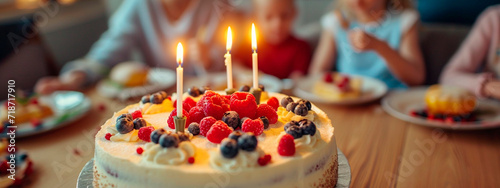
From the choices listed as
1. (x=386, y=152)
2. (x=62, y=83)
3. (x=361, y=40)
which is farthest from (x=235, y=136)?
(x=62, y=83)

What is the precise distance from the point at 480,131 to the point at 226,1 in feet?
6.06

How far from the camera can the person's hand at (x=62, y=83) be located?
75.7 inches


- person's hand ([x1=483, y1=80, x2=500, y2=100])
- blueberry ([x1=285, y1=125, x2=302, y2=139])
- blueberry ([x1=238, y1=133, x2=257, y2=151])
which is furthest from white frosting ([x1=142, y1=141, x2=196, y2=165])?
person's hand ([x1=483, y1=80, x2=500, y2=100])

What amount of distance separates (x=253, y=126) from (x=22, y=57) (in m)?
1.98

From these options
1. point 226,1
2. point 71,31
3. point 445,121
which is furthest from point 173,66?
point 445,121

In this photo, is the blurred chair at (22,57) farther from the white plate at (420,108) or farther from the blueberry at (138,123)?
the white plate at (420,108)

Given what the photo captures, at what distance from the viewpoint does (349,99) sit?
1.67m

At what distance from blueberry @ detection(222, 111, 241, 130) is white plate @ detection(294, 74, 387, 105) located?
0.80m

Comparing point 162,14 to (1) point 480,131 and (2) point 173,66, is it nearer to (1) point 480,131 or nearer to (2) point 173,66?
(2) point 173,66

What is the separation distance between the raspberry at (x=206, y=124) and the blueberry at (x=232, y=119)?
29 mm

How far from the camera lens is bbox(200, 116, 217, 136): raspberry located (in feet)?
3.11

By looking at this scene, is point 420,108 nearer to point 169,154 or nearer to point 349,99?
point 349,99

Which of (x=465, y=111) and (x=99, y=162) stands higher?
(x=99, y=162)

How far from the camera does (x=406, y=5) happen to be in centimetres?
240
